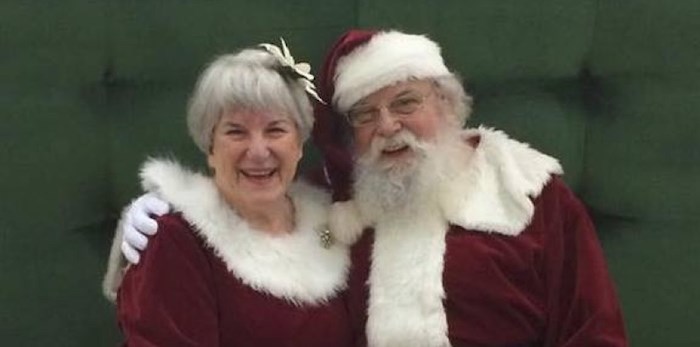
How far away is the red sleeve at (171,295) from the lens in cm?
171

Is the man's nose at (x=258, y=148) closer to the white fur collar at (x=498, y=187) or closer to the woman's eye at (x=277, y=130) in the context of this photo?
the woman's eye at (x=277, y=130)

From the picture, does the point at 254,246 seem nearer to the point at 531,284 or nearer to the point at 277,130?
the point at 277,130

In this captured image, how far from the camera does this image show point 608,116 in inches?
82.2

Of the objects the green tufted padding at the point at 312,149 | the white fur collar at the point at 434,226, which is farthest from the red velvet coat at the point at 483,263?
the green tufted padding at the point at 312,149

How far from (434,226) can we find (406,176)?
9cm

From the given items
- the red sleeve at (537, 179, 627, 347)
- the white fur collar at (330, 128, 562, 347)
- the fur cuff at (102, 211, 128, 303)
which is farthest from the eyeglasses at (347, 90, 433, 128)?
the fur cuff at (102, 211, 128, 303)

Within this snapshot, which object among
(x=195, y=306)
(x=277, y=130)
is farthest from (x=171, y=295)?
(x=277, y=130)

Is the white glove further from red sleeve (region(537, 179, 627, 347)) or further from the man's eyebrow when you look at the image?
red sleeve (region(537, 179, 627, 347))

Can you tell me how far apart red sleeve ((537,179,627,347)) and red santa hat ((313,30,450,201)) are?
28 centimetres

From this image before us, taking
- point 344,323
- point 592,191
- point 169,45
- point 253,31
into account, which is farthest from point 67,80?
point 592,191

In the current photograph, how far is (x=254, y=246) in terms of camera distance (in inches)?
70.6

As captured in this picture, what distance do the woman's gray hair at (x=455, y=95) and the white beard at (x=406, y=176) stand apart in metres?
0.04

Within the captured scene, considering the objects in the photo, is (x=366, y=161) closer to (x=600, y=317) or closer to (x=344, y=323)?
(x=344, y=323)

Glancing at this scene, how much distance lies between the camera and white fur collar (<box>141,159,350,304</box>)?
1.77 metres
